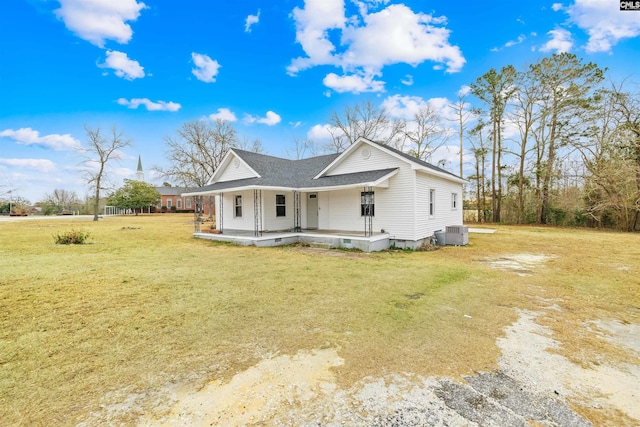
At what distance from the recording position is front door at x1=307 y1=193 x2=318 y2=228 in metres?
14.9

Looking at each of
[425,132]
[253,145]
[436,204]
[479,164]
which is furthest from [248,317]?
[253,145]

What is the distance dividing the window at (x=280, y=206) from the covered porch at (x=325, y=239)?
4.67 feet

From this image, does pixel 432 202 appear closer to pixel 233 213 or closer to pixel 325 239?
pixel 325 239

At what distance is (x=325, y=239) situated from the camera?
12.0 metres

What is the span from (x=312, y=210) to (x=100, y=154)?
97.0 ft

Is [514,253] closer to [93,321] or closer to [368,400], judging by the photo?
[368,400]

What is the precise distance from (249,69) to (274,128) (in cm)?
1366

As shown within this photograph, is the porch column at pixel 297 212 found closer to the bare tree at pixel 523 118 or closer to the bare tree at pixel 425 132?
the bare tree at pixel 425 132

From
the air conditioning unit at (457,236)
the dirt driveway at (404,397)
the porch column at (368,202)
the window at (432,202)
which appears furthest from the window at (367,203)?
the dirt driveway at (404,397)

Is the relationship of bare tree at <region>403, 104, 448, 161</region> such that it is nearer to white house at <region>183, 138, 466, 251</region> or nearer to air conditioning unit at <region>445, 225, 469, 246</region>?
white house at <region>183, 138, 466, 251</region>

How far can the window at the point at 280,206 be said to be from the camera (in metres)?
14.7

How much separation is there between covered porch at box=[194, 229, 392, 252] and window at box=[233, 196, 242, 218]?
1.85 metres

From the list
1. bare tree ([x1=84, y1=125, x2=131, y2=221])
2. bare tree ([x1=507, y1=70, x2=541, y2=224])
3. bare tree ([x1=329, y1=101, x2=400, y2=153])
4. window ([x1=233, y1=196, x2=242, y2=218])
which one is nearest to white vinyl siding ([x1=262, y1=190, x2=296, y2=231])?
window ([x1=233, y1=196, x2=242, y2=218])

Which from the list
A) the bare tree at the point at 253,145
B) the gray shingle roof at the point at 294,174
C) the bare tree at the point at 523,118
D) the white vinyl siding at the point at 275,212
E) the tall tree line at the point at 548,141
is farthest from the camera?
the bare tree at the point at 253,145
